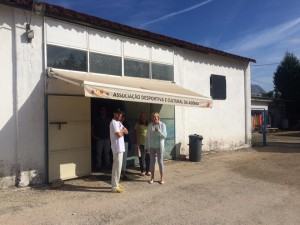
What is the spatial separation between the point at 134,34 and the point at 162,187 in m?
5.21

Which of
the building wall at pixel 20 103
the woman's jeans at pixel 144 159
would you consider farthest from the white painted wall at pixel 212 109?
the building wall at pixel 20 103

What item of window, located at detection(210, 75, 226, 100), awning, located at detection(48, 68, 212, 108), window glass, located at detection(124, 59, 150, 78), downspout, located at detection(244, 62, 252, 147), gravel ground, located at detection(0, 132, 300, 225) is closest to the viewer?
gravel ground, located at detection(0, 132, 300, 225)

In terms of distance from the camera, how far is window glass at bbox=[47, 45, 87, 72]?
870 cm

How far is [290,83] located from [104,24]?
31.0 m

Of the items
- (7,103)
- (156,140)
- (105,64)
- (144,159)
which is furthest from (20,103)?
(144,159)

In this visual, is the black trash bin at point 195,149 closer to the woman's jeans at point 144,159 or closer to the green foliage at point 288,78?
the woman's jeans at point 144,159

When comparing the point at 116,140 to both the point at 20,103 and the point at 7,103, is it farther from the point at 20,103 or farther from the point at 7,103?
the point at 7,103

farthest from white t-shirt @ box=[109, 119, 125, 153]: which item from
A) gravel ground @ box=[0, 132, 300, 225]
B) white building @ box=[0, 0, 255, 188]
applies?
gravel ground @ box=[0, 132, 300, 225]

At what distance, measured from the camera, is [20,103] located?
801cm

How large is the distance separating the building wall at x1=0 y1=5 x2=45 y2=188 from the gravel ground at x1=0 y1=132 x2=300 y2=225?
0.54 metres

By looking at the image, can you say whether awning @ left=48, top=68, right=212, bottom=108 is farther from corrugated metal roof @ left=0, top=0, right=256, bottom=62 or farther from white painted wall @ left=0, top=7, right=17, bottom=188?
corrugated metal roof @ left=0, top=0, right=256, bottom=62

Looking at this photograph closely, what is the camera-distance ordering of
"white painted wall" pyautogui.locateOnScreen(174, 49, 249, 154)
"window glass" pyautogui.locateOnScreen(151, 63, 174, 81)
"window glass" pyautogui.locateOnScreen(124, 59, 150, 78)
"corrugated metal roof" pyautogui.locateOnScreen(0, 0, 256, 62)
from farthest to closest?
"white painted wall" pyautogui.locateOnScreen(174, 49, 249, 154)
"window glass" pyautogui.locateOnScreen(151, 63, 174, 81)
"window glass" pyautogui.locateOnScreen(124, 59, 150, 78)
"corrugated metal roof" pyautogui.locateOnScreen(0, 0, 256, 62)

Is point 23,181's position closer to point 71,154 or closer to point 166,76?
point 71,154

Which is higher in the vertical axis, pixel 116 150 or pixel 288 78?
pixel 288 78
